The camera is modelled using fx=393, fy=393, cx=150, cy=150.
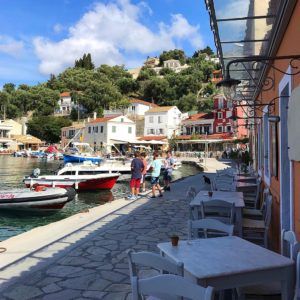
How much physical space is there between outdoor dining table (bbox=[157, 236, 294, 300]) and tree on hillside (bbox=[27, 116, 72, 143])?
91.0m

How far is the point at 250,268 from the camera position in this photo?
3041 millimetres

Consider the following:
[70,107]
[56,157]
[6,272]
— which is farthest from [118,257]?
[70,107]

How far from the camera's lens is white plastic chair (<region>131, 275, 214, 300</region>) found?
2.29m

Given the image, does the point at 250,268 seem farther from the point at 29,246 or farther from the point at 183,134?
the point at 183,134

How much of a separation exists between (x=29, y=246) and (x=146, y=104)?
258 feet

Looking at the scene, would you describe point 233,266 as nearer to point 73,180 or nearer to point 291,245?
point 291,245

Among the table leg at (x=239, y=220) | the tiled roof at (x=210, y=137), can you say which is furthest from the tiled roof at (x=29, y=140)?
the table leg at (x=239, y=220)

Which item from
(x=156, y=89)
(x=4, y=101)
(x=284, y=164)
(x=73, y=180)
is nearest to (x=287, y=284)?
(x=284, y=164)

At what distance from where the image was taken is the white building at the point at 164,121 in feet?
237

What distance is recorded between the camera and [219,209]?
645cm

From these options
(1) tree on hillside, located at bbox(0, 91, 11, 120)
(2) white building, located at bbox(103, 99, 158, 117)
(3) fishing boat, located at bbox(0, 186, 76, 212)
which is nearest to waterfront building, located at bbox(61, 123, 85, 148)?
(2) white building, located at bbox(103, 99, 158, 117)

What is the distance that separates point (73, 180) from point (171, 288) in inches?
738

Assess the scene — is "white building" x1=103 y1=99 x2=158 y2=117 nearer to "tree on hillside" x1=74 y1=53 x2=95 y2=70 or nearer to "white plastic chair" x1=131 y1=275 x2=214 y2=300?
"tree on hillside" x1=74 y1=53 x2=95 y2=70

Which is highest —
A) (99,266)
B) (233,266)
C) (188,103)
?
(188,103)
